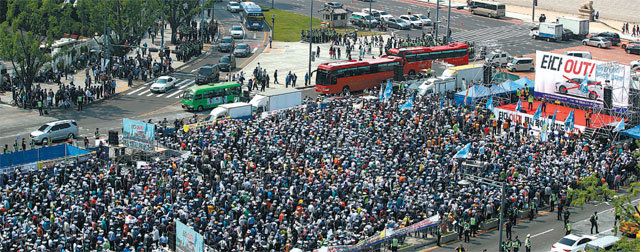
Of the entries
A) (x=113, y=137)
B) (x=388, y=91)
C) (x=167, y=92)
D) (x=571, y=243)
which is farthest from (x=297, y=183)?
(x=167, y=92)

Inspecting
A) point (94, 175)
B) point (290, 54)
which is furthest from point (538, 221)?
point (290, 54)

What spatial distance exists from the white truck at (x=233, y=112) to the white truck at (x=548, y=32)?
47.6 metres

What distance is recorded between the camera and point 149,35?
10044 cm

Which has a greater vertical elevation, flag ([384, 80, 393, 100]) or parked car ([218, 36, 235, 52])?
parked car ([218, 36, 235, 52])

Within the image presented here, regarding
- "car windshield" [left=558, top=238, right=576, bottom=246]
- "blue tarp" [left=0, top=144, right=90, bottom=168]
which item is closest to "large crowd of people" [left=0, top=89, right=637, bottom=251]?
"blue tarp" [left=0, top=144, right=90, bottom=168]

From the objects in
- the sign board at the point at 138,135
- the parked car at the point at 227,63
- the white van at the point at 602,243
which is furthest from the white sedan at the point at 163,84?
the white van at the point at 602,243

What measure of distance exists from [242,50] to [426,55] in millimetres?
18619

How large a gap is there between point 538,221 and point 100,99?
1518 inches

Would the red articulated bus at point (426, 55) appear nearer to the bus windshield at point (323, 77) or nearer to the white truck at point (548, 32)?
the bus windshield at point (323, 77)

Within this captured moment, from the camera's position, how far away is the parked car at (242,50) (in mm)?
91250

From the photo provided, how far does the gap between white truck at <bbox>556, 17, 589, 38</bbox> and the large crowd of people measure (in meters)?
42.6

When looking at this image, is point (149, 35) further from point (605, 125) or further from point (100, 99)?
point (605, 125)

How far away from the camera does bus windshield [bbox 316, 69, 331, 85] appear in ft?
249

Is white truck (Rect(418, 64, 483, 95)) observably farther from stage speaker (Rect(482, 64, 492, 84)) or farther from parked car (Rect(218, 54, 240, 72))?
parked car (Rect(218, 54, 240, 72))
